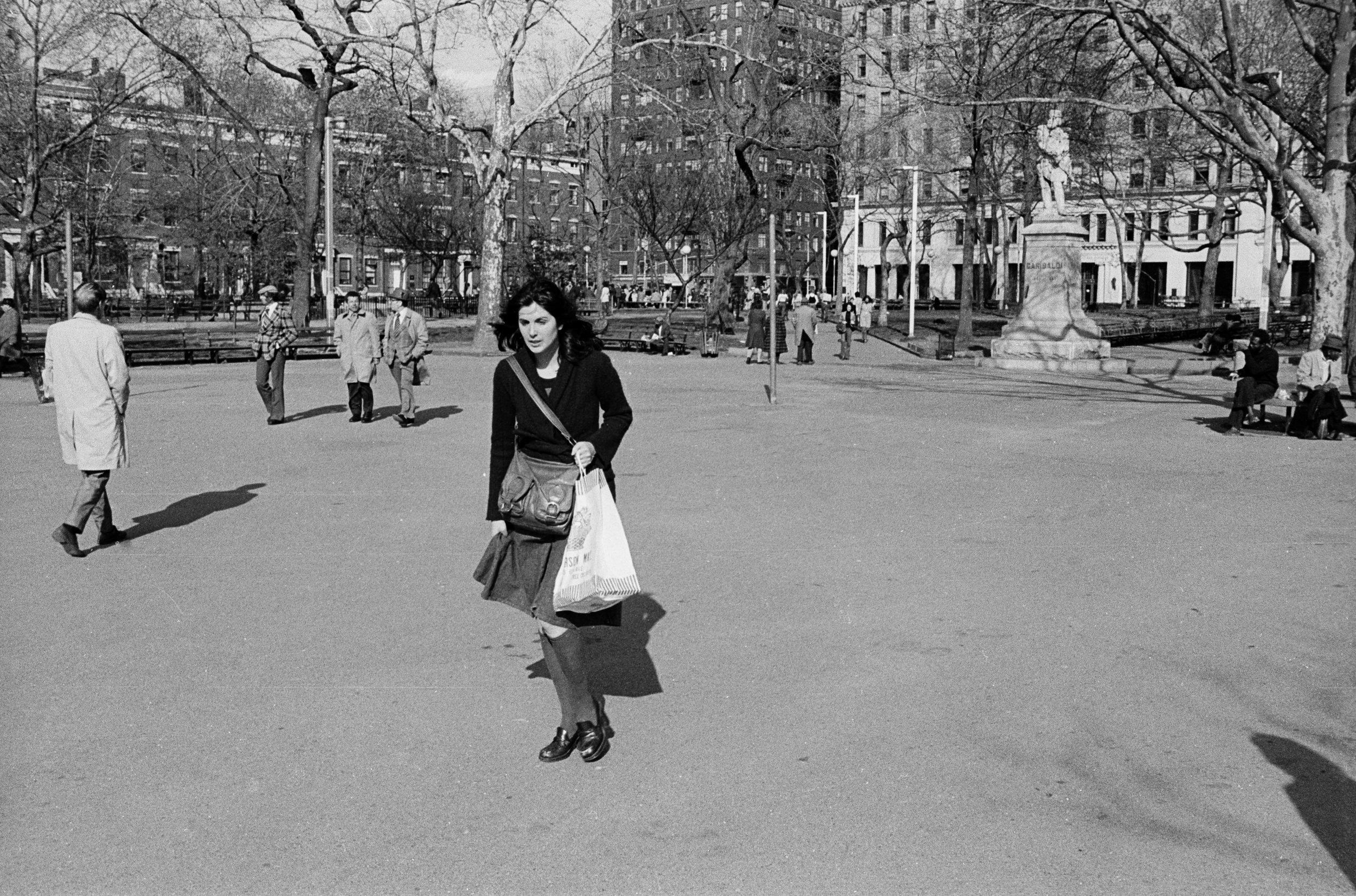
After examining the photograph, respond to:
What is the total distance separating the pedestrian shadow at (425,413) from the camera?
1845cm

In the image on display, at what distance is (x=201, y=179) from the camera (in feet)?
192

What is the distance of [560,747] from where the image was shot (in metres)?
5.24

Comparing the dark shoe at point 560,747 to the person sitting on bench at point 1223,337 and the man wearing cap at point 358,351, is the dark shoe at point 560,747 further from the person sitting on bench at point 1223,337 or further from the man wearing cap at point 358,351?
the person sitting on bench at point 1223,337

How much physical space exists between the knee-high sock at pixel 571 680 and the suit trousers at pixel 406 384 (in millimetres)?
12246

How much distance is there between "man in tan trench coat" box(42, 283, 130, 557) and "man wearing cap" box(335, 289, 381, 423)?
309 inches

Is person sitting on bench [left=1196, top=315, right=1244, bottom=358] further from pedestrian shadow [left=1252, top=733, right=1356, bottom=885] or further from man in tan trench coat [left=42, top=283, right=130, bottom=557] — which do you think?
pedestrian shadow [left=1252, top=733, right=1356, bottom=885]

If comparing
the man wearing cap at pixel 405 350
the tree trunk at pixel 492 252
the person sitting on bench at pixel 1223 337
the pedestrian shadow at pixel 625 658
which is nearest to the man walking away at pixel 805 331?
the tree trunk at pixel 492 252

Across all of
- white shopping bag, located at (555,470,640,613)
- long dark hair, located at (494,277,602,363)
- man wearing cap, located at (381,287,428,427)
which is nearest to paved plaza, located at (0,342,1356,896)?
white shopping bag, located at (555,470,640,613)

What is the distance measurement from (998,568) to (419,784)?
15.7 feet

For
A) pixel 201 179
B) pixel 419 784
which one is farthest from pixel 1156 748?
pixel 201 179

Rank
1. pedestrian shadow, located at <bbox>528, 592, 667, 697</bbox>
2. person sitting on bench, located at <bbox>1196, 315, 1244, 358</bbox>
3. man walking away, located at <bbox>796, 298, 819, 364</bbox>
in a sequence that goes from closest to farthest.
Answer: pedestrian shadow, located at <bbox>528, 592, 667, 697</bbox>
person sitting on bench, located at <bbox>1196, 315, 1244, 358</bbox>
man walking away, located at <bbox>796, 298, 819, 364</bbox>

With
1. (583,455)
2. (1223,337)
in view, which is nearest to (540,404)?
(583,455)

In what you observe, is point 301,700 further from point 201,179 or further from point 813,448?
point 201,179

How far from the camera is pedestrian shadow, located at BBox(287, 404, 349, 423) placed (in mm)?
18469
